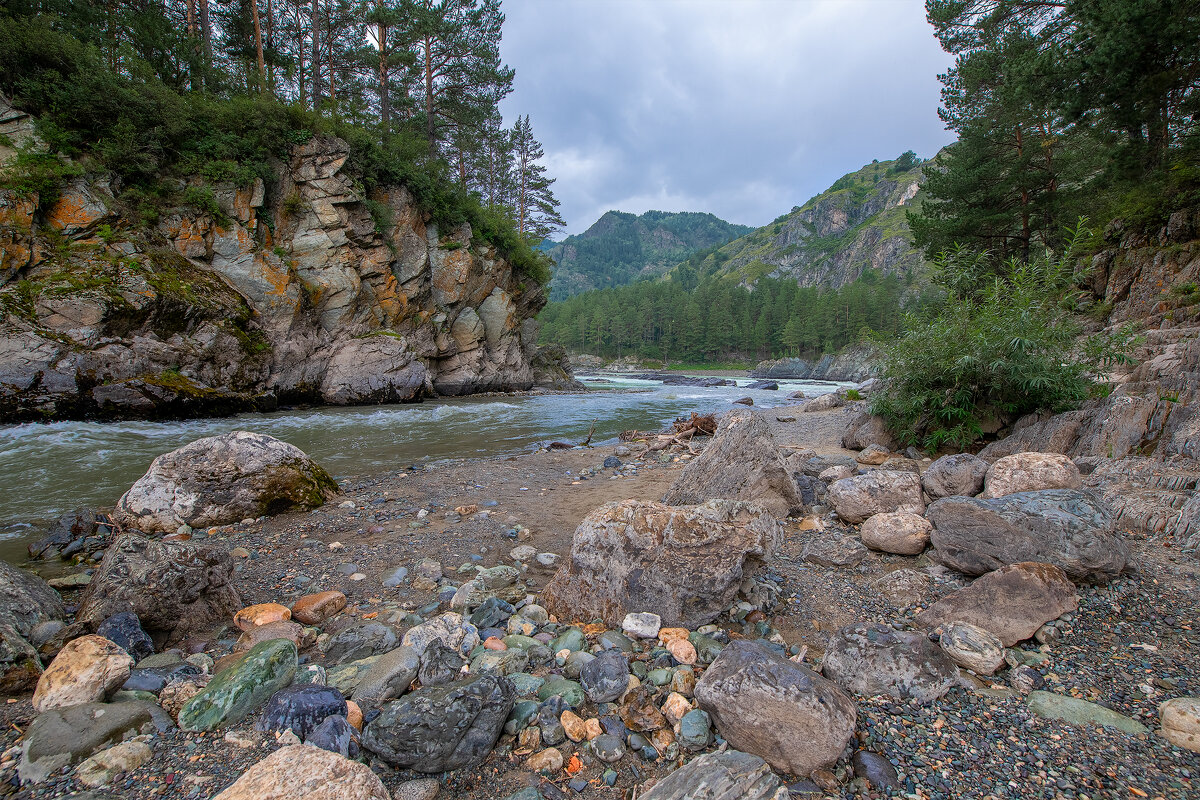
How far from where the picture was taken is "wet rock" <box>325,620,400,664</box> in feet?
9.70

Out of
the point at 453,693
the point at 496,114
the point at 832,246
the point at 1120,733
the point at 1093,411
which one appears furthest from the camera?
the point at 832,246

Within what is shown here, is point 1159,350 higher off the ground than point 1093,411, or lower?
higher

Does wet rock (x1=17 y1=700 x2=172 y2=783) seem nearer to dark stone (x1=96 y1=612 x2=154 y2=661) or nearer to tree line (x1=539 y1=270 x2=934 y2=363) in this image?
dark stone (x1=96 y1=612 x2=154 y2=661)

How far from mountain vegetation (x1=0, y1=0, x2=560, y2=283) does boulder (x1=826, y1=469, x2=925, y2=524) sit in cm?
2151

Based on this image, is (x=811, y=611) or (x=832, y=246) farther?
(x=832, y=246)

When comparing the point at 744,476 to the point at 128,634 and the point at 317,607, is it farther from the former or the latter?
the point at 128,634

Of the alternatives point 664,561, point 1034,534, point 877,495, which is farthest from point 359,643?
point 877,495

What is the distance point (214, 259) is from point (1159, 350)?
83.8ft

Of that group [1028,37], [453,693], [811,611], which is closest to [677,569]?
[811,611]

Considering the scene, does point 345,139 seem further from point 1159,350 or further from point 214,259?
point 1159,350

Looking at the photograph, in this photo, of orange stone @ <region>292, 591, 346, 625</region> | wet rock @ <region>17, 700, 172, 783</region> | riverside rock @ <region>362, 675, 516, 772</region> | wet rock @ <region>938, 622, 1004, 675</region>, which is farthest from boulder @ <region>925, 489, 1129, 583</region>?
wet rock @ <region>17, 700, 172, 783</region>

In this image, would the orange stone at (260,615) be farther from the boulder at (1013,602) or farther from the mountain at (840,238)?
the mountain at (840,238)

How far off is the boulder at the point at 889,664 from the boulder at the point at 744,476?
2795 mm

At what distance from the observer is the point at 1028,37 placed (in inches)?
520
